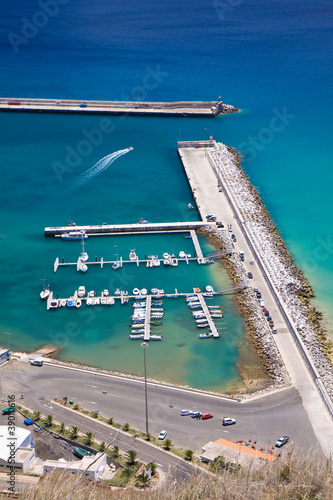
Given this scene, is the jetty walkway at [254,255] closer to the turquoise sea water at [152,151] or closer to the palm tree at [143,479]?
the turquoise sea water at [152,151]

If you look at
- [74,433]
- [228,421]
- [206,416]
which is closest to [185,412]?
[206,416]

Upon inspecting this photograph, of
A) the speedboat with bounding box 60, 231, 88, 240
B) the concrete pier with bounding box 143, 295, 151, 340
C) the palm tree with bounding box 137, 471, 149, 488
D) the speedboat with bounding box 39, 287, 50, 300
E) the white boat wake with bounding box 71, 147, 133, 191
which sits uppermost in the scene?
the white boat wake with bounding box 71, 147, 133, 191

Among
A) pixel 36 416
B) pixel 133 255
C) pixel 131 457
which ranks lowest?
pixel 131 457

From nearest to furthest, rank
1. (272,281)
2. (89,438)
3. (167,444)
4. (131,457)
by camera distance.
Answer: (131,457), (167,444), (89,438), (272,281)

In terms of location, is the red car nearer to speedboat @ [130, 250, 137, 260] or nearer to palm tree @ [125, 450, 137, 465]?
palm tree @ [125, 450, 137, 465]

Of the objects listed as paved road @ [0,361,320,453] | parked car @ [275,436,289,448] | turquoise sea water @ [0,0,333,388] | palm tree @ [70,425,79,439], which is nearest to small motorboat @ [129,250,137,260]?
turquoise sea water @ [0,0,333,388]

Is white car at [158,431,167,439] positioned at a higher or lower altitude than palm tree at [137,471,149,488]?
higher

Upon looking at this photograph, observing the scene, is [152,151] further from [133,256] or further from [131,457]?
[131,457]
